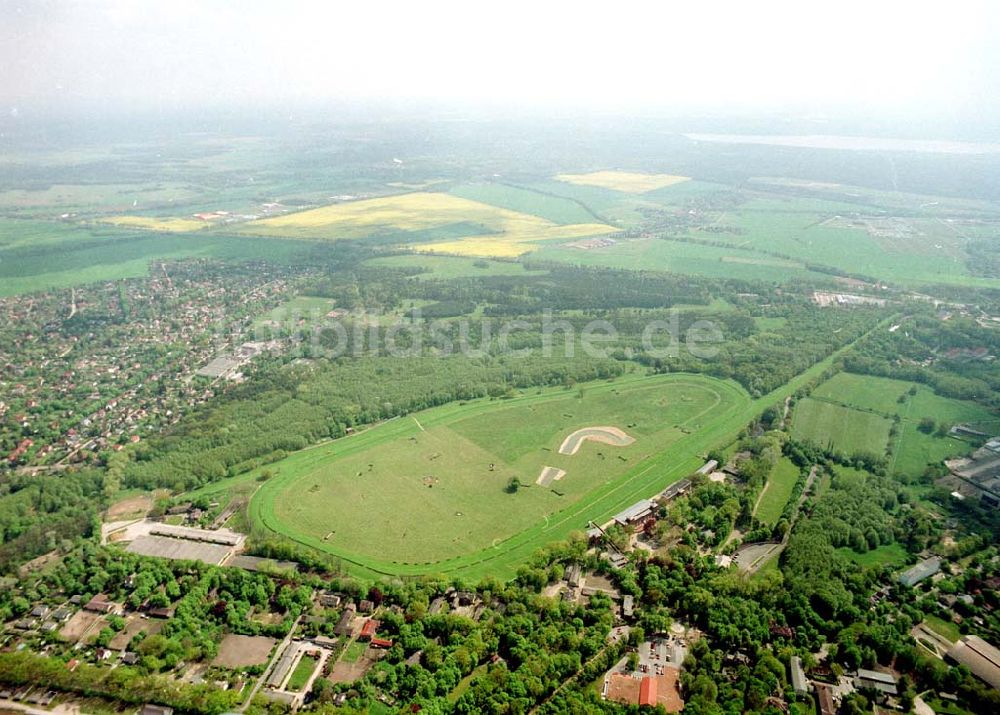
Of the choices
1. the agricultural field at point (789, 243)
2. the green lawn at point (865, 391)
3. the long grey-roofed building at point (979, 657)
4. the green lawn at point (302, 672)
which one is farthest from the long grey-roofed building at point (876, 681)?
the agricultural field at point (789, 243)

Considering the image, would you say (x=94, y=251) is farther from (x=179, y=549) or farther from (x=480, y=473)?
(x=480, y=473)

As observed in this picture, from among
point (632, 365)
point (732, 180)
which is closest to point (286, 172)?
point (732, 180)

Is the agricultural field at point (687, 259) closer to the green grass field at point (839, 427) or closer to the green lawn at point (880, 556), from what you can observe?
the green grass field at point (839, 427)

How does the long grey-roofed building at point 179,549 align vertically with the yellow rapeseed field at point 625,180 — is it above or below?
below

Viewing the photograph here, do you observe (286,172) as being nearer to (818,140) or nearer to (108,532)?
(108,532)

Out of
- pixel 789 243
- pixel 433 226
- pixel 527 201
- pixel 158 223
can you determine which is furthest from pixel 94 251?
pixel 789 243

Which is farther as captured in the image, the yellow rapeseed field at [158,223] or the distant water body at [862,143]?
the distant water body at [862,143]

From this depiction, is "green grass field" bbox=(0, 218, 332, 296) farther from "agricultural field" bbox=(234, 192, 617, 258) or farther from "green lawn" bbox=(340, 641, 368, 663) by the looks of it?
"green lawn" bbox=(340, 641, 368, 663)

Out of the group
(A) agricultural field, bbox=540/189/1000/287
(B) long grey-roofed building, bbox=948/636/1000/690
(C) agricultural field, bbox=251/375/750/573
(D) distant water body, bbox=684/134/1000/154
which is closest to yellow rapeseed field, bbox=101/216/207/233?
(A) agricultural field, bbox=540/189/1000/287
